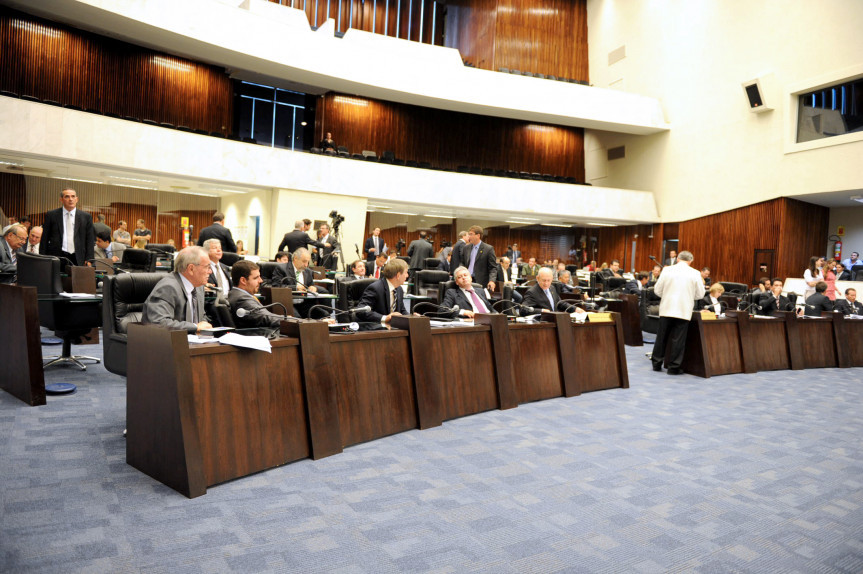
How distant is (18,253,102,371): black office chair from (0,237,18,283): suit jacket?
0.56 metres

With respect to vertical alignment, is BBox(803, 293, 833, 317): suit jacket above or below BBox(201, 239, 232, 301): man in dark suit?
below

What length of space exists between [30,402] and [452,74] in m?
13.2

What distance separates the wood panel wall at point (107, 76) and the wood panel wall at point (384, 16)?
13.2ft

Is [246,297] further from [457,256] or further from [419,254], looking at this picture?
[419,254]

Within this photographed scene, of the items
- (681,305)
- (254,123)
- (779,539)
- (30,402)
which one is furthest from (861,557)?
(254,123)

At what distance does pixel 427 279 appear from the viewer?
6.81 meters

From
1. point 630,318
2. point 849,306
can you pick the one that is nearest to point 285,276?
point 630,318

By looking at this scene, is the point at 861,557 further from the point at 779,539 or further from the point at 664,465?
the point at 664,465

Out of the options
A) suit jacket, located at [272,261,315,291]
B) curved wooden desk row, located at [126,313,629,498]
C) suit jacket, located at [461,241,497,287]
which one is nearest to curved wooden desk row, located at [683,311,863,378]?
suit jacket, located at [461,241,497,287]

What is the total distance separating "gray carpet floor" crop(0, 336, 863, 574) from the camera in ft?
7.26

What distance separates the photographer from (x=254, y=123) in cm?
1606

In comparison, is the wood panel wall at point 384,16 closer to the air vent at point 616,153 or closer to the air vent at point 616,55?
the air vent at point 616,55

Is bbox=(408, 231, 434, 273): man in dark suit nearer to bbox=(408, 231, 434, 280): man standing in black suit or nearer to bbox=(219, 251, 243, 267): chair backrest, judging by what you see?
bbox=(408, 231, 434, 280): man standing in black suit

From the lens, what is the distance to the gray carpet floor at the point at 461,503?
7.26 feet
